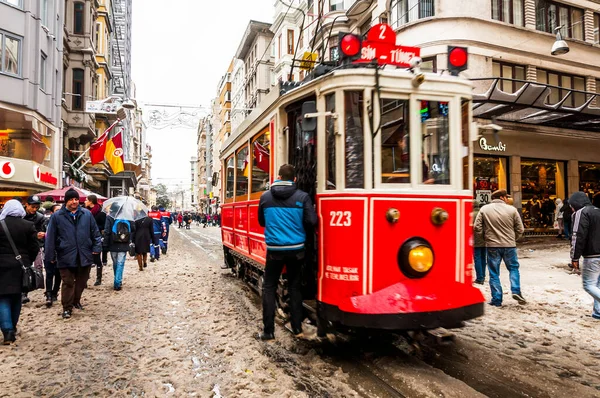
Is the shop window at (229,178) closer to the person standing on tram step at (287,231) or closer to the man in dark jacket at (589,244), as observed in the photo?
the person standing on tram step at (287,231)

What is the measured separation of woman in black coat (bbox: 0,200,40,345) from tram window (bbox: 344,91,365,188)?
4.26 metres

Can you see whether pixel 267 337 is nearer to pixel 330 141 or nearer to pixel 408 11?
pixel 330 141

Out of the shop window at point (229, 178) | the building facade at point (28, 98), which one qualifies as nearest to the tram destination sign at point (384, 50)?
the shop window at point (229, 178)

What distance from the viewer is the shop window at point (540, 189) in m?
19.6

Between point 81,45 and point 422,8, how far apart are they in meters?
20.6

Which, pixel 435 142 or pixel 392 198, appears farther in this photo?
pixel 435 142

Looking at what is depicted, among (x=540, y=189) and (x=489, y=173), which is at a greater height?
(x=489, y=173)

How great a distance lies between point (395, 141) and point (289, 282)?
197 cm

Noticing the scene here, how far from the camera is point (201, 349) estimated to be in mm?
5332

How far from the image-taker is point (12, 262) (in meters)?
5.61

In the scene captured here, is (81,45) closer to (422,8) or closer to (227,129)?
(422,8)

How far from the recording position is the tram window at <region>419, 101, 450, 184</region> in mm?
4793

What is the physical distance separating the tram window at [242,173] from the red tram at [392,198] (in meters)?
3.16

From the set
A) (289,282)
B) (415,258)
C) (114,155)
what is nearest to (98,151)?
(114,155)
